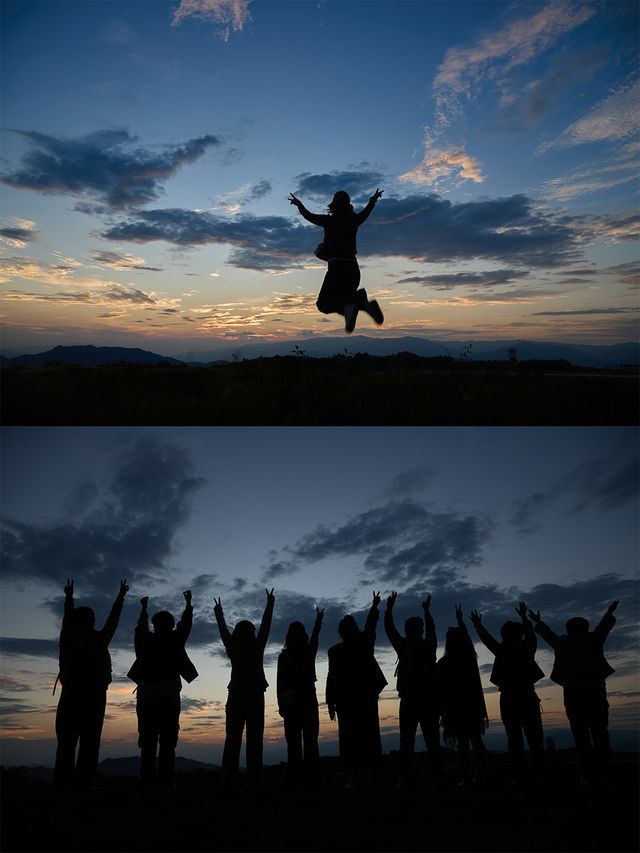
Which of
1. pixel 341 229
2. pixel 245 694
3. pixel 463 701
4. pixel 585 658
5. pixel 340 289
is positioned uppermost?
pixel 341 229

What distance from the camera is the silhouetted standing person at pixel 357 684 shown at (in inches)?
262

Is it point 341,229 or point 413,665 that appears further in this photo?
point 341,229

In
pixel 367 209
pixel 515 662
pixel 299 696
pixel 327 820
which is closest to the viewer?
pixel 327 820

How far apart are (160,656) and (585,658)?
4.57 m

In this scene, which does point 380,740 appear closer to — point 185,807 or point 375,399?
point 185,807

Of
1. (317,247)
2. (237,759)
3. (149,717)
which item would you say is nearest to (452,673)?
(237,759)

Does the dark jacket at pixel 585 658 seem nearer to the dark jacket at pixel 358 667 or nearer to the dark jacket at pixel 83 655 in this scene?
the dark jacket at pixel 358 667

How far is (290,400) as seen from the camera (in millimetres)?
7125

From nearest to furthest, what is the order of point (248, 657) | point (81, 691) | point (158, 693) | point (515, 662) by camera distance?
point (81, 691), point (158, 693), point (248, 657), point (515, 662)

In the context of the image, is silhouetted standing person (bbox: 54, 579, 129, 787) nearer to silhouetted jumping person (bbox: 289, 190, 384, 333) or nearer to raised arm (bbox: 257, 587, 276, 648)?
raised arm (bbox: 257, 587, 276, 648)

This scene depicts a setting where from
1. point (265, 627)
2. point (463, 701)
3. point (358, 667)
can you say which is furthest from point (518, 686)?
point (265, 627)

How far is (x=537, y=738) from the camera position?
Result: 644cm

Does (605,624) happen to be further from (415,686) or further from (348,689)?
(348,689)

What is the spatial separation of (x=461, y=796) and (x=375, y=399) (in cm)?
443
